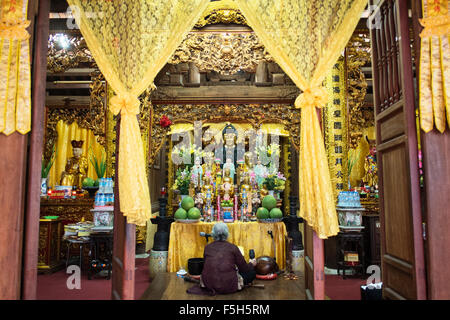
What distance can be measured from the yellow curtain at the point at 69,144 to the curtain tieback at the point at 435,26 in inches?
302

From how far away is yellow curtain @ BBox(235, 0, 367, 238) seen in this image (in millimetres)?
2652

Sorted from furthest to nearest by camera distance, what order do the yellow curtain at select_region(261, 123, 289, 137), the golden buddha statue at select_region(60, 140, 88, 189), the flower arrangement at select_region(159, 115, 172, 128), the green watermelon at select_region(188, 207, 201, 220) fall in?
the yellow curtain at select_region(261, 123, 289, 137) < the golden buddha statue at select_region(60, 140, 88, 189) < the flower arrangement at select_region(159, 115, 172, 128) < the green watermelon at select_region(188, 207, 201, 220)

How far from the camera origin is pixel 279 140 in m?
10.0

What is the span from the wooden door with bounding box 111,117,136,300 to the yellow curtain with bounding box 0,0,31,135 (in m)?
0.76

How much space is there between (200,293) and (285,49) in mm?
2674

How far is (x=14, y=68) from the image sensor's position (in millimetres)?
2475

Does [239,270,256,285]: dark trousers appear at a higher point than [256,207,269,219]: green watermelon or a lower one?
lower

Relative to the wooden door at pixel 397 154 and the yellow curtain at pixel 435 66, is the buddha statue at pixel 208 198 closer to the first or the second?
the wooden door at pixel 397 154

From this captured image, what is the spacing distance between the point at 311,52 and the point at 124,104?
171 cm

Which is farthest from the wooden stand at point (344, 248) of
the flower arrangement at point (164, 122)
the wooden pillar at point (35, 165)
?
the flower arrangement at point (164, 122)

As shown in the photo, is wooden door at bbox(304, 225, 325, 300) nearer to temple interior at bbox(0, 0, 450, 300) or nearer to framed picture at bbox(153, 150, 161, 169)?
temple interior at bbox(0, 0, 450, 300)

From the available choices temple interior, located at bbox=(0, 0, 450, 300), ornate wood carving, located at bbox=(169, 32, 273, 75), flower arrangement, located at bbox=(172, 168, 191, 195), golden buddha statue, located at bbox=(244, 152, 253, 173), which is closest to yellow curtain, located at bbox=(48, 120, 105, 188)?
temple interior, located at bbox=(0, 0, 450, 300)

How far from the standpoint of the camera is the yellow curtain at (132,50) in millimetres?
2713
